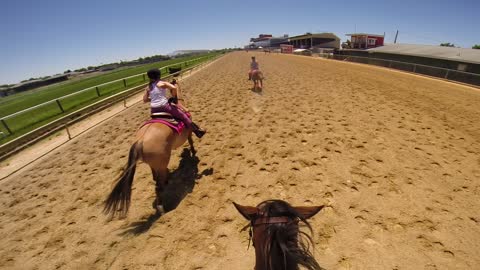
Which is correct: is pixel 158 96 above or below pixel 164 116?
above

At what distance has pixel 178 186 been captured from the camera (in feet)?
15.6

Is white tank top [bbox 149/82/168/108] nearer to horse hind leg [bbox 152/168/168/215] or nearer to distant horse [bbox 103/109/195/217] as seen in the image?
distant horse [bbox 103/109/195/217]

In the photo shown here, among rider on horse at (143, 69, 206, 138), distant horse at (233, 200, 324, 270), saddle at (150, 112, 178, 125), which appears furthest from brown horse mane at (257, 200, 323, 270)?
rider on horse at (143, 69, 206, 138)

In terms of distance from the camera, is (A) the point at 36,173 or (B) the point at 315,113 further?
Answer: (B) the point at 315,113

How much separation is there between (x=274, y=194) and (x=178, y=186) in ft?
6.43

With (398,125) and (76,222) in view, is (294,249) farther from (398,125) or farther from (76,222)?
(398,125)

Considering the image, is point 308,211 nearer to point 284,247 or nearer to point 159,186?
point 284,247

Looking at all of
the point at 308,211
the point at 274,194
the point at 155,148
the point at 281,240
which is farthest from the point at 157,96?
the point at 281,240

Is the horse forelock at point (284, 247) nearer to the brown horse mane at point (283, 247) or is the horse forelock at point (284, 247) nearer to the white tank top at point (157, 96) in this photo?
the brown horse mane at point (283, 247)

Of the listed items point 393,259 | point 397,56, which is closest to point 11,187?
point 393,259

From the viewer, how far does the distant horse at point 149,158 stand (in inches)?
141

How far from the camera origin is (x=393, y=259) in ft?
9.55

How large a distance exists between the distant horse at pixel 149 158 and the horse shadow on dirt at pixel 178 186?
0.21 metres

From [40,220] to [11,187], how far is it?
232 cm
